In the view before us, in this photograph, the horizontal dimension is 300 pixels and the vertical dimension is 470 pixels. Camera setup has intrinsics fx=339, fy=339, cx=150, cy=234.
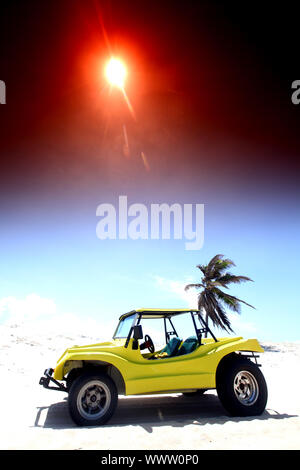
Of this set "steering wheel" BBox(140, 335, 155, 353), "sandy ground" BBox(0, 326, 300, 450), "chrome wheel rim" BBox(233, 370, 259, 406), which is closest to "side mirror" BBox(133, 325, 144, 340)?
"sandy ground" BBox(0, 326, 300, 450)

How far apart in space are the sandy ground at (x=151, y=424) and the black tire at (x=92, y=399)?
202mm

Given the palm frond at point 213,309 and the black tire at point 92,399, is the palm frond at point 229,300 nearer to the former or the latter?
the palm frond at point 213,309

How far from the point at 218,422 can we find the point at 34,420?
11.1 ft

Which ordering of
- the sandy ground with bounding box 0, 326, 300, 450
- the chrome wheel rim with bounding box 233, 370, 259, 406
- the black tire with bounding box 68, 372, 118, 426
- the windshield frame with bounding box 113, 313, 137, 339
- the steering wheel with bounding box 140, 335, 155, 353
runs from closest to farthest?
the sandy ground with bounding box 0, 326, 300, 450, the black tire with bounding box 68, 372, 118, 426, the chrome wheel rim with bounding box 233, 370, 259, 406, the windshield frame with bounding box 113, 313, 137, 339, the steering wheel with bounding box 140, 335, 155, 353

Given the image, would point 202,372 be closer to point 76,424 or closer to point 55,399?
point 76,424

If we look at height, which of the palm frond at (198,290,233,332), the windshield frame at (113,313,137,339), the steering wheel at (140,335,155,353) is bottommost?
the palm frond at (198,290,233,332)

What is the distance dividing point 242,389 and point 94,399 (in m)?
2.95

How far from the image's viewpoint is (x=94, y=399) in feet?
20.2

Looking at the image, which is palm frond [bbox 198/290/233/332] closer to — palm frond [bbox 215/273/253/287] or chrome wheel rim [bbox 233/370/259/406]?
palm frond [bbox 215/273/253/287]

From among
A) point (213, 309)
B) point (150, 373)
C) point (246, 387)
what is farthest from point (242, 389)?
point (213, 309)

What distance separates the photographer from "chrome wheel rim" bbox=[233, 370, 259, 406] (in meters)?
6.71

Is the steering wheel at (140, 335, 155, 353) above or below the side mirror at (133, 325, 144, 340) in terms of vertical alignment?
below

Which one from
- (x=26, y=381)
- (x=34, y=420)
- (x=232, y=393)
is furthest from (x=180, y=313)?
(x=26, y=381)

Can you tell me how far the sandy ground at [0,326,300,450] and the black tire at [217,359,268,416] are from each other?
25 cm
